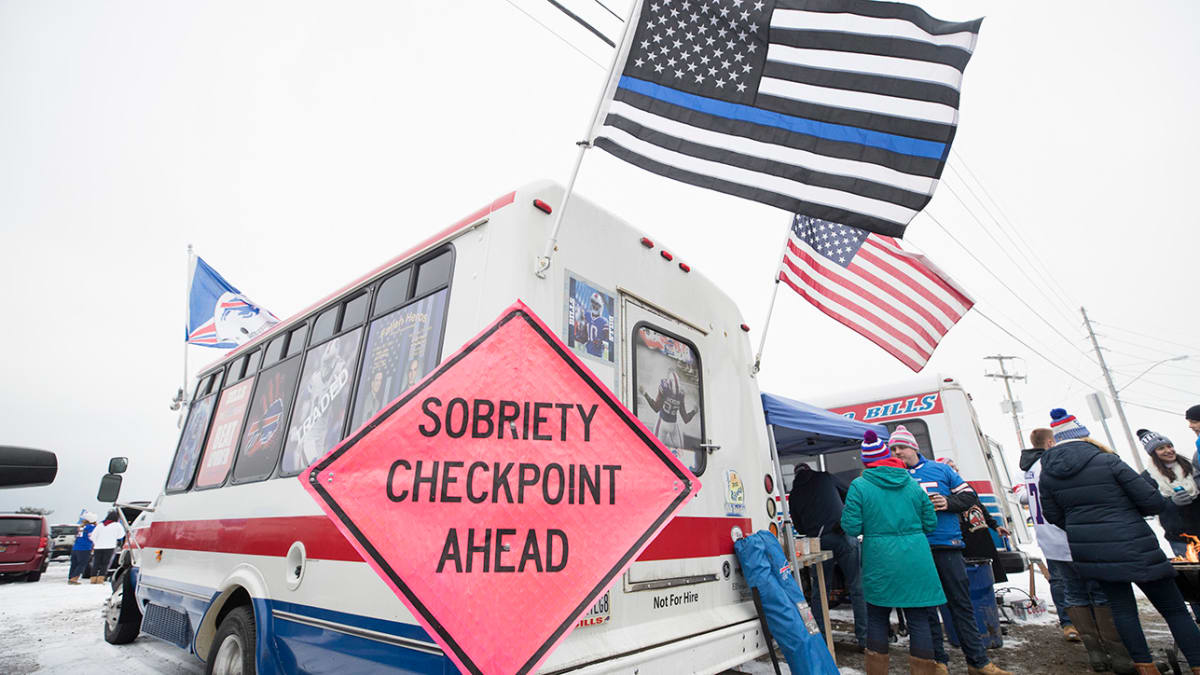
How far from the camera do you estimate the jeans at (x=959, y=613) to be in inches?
174

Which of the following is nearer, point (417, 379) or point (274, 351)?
point (417, 379)

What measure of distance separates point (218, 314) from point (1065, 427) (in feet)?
37.0

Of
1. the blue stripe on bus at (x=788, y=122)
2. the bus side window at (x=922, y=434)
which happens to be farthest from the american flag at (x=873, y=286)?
the blue stripe on bus at (x=788, y=122)

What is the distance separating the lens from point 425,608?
4.80 ft

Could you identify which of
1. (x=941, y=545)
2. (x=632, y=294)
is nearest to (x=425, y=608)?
(x=632, y=294)

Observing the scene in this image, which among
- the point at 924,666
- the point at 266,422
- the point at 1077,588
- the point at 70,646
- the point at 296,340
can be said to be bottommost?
the point at 70,646

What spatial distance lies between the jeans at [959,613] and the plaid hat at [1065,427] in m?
1.28

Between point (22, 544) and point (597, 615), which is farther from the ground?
point (22, 544)

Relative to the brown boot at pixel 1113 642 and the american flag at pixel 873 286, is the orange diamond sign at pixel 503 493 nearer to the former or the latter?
the american flag at pixel 873 286

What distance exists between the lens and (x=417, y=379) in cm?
297

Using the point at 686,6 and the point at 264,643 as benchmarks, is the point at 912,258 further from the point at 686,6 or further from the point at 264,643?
the point at 264,643

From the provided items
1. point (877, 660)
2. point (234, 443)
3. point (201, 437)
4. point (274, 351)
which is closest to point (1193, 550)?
point (877, 660)

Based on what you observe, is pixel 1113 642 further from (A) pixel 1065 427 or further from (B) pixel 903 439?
(B) pixel 903 439

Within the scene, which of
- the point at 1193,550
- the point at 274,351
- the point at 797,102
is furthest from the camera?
the point at 274,351
